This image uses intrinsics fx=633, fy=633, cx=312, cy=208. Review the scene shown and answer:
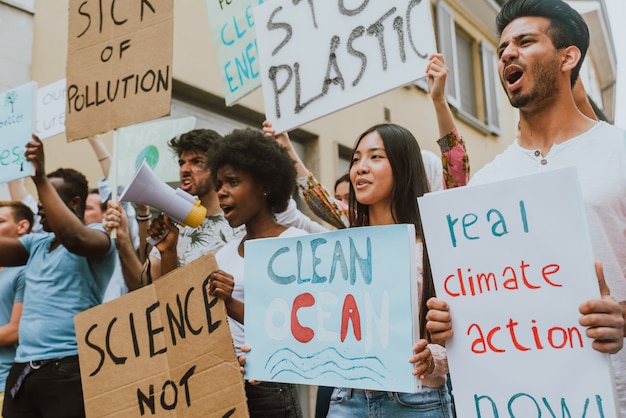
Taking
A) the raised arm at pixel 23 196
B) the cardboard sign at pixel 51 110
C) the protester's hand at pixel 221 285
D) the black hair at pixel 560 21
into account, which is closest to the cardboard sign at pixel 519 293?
the black hair at pixel 560 21

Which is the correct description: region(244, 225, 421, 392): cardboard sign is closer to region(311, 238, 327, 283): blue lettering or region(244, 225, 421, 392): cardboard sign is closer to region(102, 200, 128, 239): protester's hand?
region(311, 238, 327, 283): blue lettering

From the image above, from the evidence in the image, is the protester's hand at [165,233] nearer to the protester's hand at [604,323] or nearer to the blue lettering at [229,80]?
the blue lettering at [229,80]

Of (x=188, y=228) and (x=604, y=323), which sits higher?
(x=188, y=228)

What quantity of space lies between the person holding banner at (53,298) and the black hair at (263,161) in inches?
23.0

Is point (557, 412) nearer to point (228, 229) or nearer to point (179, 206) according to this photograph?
point (179, 206)

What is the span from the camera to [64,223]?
237 cm

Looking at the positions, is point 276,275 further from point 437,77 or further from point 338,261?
point 437,77

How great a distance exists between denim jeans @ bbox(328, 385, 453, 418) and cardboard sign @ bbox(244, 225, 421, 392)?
0.18m

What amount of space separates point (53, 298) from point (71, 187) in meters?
0.58

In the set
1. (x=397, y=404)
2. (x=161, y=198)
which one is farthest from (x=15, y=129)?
(x=397, y=404)

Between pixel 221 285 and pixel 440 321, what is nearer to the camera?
pixel 440 321

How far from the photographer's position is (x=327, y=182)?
238 inches

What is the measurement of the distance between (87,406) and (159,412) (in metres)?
0.28

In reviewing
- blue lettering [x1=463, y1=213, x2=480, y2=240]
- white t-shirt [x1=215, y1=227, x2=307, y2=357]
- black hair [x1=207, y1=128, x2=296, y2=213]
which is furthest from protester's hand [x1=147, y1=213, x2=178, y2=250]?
blue lettering [x1=463, y1=213, x2=480, y2=240]
